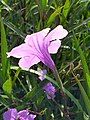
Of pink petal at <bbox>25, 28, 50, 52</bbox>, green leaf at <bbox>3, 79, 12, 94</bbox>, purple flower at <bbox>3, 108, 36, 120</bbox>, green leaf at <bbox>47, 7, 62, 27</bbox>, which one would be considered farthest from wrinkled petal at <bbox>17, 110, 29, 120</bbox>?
green leaf at <bbox>47, 7, 62, 27</bbox>

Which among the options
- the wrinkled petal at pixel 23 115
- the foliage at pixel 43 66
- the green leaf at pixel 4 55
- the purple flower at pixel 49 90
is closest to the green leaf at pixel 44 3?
the foliage at pixel 43 66

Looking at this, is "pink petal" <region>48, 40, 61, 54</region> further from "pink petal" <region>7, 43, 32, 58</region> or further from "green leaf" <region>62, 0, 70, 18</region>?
"green leaf" <region>62, 0, 70, 18</region>

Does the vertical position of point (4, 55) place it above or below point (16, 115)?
above

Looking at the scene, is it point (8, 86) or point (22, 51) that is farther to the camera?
point (8, 86)

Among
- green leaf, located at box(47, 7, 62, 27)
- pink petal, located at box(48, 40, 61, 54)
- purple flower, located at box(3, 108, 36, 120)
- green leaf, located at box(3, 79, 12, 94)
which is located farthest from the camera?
green leaf, located at box(47, 7, 62, 27)

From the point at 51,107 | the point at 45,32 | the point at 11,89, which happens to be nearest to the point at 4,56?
the point at 11,89

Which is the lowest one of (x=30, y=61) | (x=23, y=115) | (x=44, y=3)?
(x=23, y=115)

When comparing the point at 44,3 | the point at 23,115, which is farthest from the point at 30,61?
the point at 44,3

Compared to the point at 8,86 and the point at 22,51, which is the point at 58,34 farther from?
the point at 8,86
